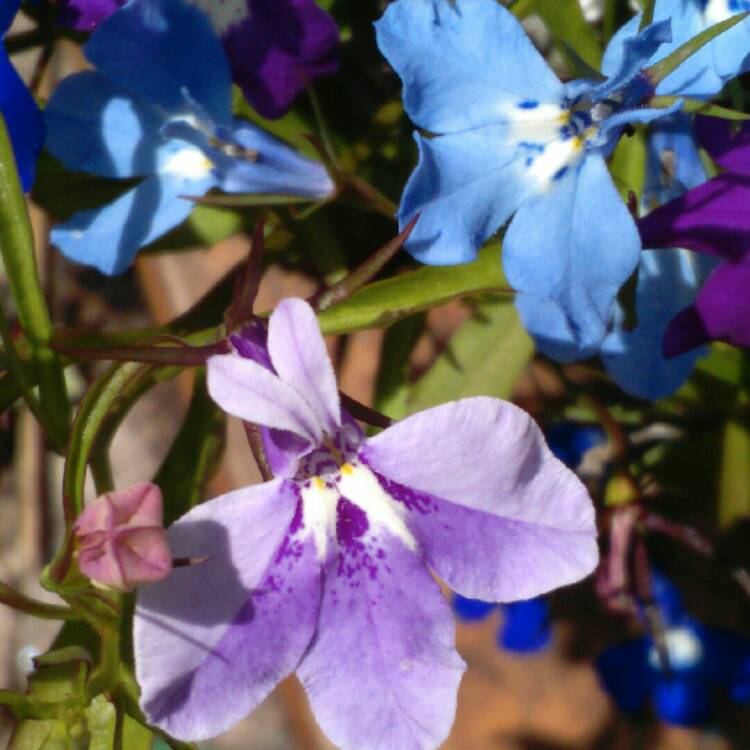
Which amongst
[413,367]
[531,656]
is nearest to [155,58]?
[413,367]

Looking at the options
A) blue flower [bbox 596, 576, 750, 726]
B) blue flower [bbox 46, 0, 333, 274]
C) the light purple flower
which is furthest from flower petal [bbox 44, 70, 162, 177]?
blue flower [bbox 596, 576, 750, 726]

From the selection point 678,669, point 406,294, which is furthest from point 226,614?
point 678,669

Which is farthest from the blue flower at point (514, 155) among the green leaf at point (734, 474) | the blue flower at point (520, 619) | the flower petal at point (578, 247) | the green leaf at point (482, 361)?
the blue flower at point (520, 619)

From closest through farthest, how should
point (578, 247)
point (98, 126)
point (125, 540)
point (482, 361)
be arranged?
point (125, 540) → point (578, 247) → point (98, 126) → point (482, 361)

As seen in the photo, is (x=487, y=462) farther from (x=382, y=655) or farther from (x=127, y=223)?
(x=127, y=223)

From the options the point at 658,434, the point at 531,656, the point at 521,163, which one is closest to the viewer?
the point at 521,163

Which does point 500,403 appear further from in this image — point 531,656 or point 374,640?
point 531,656

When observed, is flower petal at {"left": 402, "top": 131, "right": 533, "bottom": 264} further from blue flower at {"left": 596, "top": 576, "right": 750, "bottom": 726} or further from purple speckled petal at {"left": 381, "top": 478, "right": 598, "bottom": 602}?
blue flower at {"left": 596, "top": 576, "right": 750, "bottom": 726}

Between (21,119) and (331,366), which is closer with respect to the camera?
(331,366)
